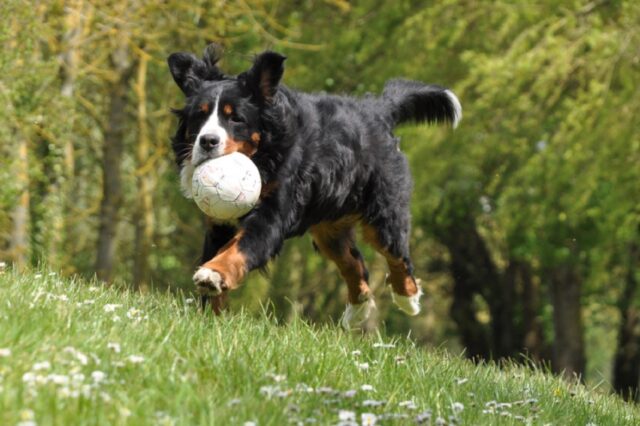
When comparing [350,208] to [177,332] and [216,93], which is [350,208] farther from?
[177,332]

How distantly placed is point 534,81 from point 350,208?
7.10m

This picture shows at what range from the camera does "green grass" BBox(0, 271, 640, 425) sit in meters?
3.97

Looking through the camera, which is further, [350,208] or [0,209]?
[0,209]

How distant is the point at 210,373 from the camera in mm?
4613

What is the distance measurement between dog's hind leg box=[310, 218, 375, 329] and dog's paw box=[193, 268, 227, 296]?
2414 millimetres

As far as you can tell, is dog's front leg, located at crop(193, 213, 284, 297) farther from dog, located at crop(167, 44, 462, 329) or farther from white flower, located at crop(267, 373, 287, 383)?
white flower, located at crop(267, 373, 287, 383)

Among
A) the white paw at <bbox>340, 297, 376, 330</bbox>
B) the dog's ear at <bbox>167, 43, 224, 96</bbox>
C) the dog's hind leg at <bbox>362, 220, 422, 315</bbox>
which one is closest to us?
the dog's ear at <bbox>167, 43, 224, 96</bbox>

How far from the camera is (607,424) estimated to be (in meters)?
5.75

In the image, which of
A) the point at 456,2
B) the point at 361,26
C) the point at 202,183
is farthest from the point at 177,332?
the point at 361,26

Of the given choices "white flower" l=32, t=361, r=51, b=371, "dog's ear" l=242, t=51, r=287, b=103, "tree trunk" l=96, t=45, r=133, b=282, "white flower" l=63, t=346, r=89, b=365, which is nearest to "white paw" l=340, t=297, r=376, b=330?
"dog's ear" l=242, t=51, r=287, b=103

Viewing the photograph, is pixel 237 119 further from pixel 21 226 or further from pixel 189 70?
pixel 21 226

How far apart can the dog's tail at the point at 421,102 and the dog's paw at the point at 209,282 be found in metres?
3.00

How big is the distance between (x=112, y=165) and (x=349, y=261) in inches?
367

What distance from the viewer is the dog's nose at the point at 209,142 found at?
6617 mm
